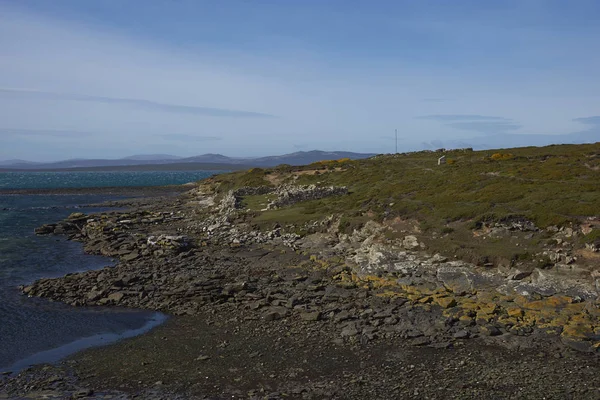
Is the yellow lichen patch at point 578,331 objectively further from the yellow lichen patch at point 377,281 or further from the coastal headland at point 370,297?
the yellow lichen patch at point 377,281

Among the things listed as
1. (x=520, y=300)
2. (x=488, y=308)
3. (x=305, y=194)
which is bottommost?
(x=488, y=308)

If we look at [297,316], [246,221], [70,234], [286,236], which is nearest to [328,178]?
[246,221]

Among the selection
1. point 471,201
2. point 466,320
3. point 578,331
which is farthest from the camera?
point 471,201

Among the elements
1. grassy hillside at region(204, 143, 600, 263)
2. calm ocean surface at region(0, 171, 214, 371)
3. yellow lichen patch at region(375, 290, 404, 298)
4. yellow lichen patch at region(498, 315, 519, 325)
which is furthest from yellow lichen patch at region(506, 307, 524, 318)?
calm ocean surface at region(0, 171, 214, 371)

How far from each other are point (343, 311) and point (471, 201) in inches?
785

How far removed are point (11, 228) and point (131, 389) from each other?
52.1 meters

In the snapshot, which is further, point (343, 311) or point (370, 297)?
point (370, 297)

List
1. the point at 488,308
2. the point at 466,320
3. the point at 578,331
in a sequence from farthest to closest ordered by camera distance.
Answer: the point at 488,308, the point at 466,320, the point at 578,331

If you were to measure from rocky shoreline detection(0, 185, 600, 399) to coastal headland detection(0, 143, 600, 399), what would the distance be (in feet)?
0.30

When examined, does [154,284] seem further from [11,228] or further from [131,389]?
[11,228]

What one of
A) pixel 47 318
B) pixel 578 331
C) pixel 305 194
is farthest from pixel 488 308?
pixel 305 194

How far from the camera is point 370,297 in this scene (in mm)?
26406

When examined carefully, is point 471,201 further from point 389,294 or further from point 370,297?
point 370,297

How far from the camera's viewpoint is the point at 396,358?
62.2 feet
